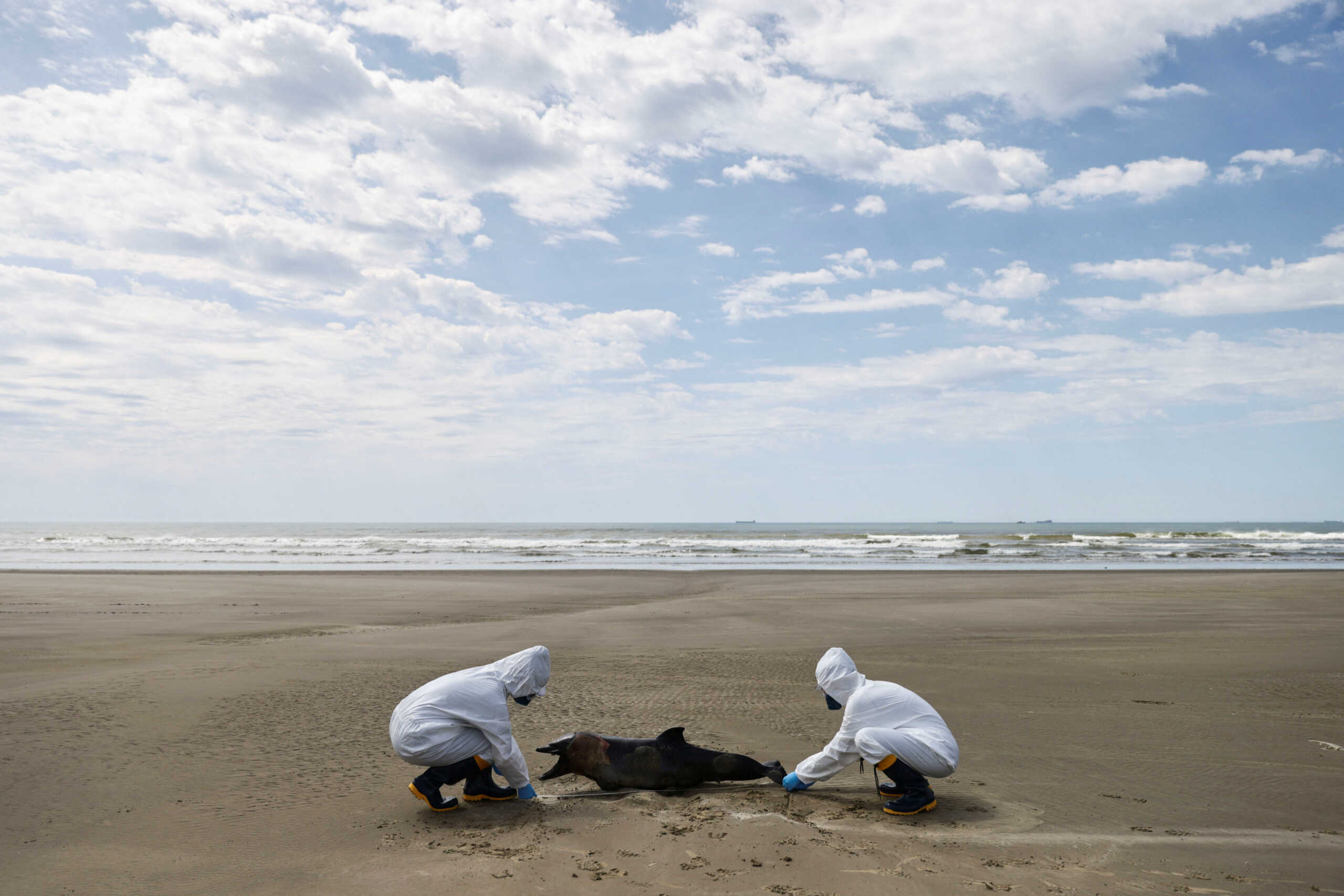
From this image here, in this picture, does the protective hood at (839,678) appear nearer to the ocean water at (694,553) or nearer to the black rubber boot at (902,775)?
the black rubber boot at (902,775)

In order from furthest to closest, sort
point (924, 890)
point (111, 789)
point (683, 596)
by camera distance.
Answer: point (683, 596) < point (111, 789) < point (924, 890)

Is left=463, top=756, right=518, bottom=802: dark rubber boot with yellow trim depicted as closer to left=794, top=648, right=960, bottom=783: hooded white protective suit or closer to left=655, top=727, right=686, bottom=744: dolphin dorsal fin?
left=655, top=727, right=686, bottom=744: dolphin dorsal fin

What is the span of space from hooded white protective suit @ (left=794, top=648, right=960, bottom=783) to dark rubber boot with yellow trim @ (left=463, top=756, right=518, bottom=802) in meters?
2.29

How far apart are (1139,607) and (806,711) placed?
14.0m

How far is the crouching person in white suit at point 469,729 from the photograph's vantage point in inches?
208

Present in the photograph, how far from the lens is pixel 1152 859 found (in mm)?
4945

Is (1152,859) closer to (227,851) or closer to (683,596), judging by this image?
(227,851)

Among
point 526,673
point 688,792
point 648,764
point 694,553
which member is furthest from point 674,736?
point 694,553

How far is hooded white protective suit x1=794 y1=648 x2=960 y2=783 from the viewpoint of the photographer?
543cm

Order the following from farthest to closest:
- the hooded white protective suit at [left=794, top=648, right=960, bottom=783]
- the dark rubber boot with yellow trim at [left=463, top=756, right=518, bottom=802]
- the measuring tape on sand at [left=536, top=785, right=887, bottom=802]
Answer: the measuring tape on sand at [left=536, top=785, right=887, bottom=802]
the dark rubber boot with yellow trim at [left=463, top=756, right=518, bottom=802]
the hooded white protective suit at [left=794, top=648, right=960, bottom=783]

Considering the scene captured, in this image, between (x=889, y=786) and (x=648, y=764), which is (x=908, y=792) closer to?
(x=889, y=786)

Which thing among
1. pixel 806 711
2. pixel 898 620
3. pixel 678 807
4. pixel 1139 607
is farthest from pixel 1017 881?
pixel 1139 607

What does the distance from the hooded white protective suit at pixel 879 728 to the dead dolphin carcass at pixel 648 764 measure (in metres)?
0.71

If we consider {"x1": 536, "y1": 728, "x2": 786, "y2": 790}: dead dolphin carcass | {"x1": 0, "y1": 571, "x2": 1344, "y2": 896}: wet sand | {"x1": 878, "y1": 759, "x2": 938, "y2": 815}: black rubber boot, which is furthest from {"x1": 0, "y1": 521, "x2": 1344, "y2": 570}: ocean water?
{"x1": 878, "y1": 759, "x2": 938, "y2": 815}: black rubber boot
